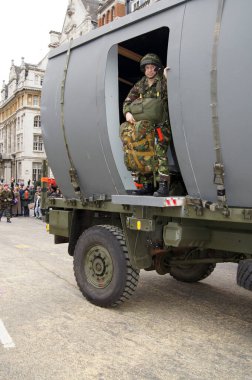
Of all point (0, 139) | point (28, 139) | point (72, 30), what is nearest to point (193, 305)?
point (72, 30)

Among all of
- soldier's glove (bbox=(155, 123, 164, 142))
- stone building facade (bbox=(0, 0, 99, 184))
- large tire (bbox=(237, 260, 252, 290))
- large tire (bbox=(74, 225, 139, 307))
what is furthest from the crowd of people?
stone building facade (bbox=(0, 0, 99, 184))

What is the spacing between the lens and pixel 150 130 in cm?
443

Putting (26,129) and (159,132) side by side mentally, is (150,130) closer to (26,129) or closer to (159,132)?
(159,132)

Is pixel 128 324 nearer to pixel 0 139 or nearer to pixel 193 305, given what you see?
pixel 193 305

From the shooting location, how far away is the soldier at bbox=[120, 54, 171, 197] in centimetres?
432

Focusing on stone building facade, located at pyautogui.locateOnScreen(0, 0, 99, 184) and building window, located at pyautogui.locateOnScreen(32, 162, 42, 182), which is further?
building window, located at pyautogui.locateOnScreen(32, 162, 42, 182)

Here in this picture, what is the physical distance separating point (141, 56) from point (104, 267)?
9.25 ft

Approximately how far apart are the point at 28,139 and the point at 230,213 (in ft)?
205

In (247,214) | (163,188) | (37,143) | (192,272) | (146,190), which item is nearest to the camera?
(247,214)

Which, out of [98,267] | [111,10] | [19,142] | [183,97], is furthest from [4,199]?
[19,142]

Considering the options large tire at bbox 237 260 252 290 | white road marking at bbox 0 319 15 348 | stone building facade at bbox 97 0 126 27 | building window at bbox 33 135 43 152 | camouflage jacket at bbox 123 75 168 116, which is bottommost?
white road marking at bbox 0 319 15 348

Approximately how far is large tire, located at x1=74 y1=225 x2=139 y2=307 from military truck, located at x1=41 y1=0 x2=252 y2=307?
12mm

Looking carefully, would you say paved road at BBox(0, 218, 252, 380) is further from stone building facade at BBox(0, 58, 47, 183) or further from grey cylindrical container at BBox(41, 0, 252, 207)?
stone building facade at BBox(0, 58, 47, 183)

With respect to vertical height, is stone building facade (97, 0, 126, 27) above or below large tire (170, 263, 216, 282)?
above
